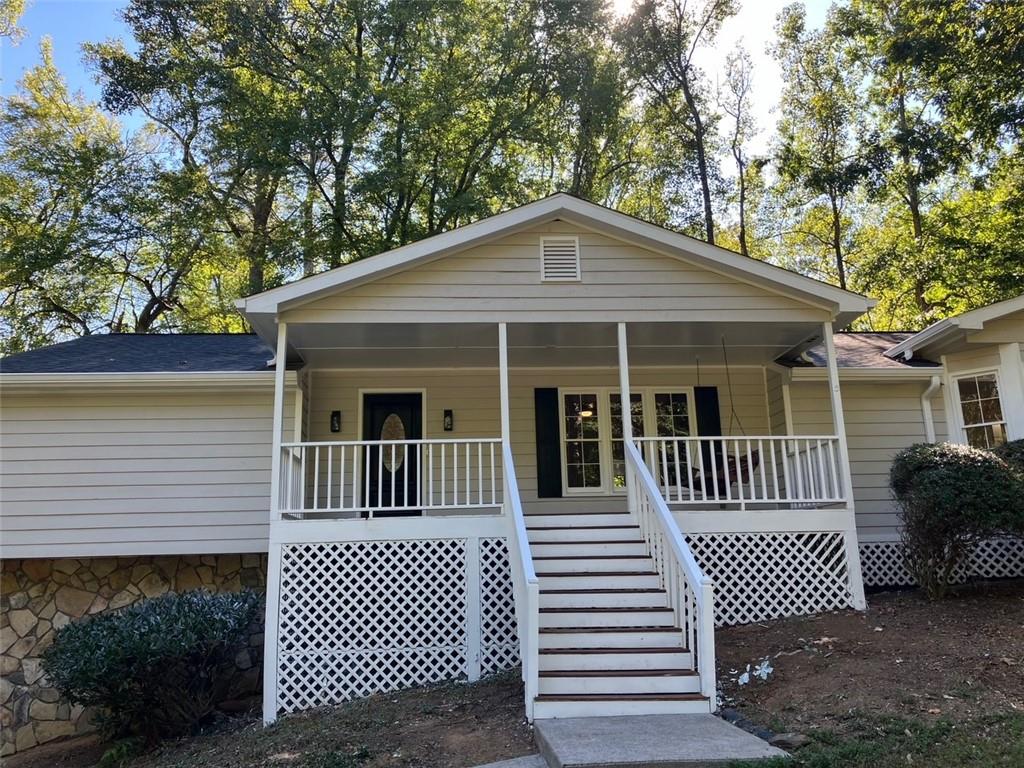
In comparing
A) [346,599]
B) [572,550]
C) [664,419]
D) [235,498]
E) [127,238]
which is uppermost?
[127,238]

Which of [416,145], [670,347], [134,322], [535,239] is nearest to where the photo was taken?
[535,239]

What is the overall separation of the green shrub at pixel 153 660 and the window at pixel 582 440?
448 cm

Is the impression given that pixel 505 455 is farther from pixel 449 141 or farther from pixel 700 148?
pixel 700 148

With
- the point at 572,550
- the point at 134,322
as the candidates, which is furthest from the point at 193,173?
the point at 572,550

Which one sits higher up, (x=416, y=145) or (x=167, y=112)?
(x=167, y=112)

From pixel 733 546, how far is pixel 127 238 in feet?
51.6

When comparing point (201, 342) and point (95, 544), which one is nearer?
point (95, 544)

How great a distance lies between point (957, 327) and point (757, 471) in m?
3.04

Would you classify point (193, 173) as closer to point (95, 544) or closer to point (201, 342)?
point (201, 342)

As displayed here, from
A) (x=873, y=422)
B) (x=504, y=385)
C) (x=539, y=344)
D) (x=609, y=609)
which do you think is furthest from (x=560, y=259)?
(x=873, y=422)

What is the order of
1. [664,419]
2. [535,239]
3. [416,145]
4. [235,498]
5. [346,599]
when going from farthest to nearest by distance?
[416,145], [664,419], [235,498], [535,239], [346,599]

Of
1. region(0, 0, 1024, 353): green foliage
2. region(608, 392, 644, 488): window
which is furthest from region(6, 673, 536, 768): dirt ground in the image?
region(0, 0, 1024, 353): green foliage

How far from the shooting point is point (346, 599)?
7.36 metres

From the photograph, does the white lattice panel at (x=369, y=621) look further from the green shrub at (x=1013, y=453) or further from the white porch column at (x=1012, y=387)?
the white porch column at (x=1012, y=387)
